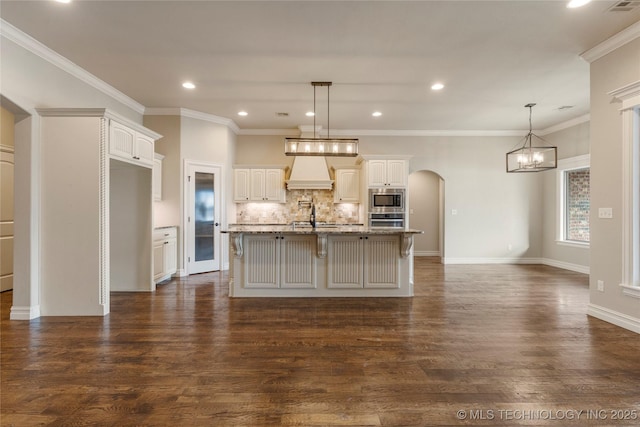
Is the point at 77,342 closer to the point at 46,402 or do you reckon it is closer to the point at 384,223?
the point at 46,402

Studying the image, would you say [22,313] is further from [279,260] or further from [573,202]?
[573,202]

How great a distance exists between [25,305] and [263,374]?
311cm

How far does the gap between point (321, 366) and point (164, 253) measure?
161 inches

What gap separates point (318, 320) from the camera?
3.56 m

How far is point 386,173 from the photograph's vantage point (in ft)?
22.6

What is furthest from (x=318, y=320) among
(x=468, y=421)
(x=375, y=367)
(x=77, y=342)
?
(x=77, y=342)

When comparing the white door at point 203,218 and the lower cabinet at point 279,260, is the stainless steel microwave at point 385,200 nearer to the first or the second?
the lower cabinet at point 279,260

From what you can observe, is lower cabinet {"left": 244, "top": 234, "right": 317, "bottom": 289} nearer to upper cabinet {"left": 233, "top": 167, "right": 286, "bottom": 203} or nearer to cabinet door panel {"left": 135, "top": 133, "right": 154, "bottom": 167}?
cabinet door panel {"left": 135, "top": 133, "right": 154, "bottom": 167}

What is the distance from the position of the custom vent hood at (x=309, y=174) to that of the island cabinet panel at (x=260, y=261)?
2825 mm

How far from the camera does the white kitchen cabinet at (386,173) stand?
685 centimetres

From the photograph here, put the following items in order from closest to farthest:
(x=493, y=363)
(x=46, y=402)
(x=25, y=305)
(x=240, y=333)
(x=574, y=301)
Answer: (x=46, y=402)
(x=493, y=363)
(x=240, y=333)
(x=25, y=305)
(x=574, y=301)

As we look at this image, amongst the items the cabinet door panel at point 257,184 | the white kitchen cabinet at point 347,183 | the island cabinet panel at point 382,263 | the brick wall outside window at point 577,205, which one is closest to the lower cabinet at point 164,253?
the cabinet door panel at point 257,184

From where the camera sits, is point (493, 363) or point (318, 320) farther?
point (318, 320)

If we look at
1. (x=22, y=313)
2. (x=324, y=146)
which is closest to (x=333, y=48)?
(x=324, y=146)
